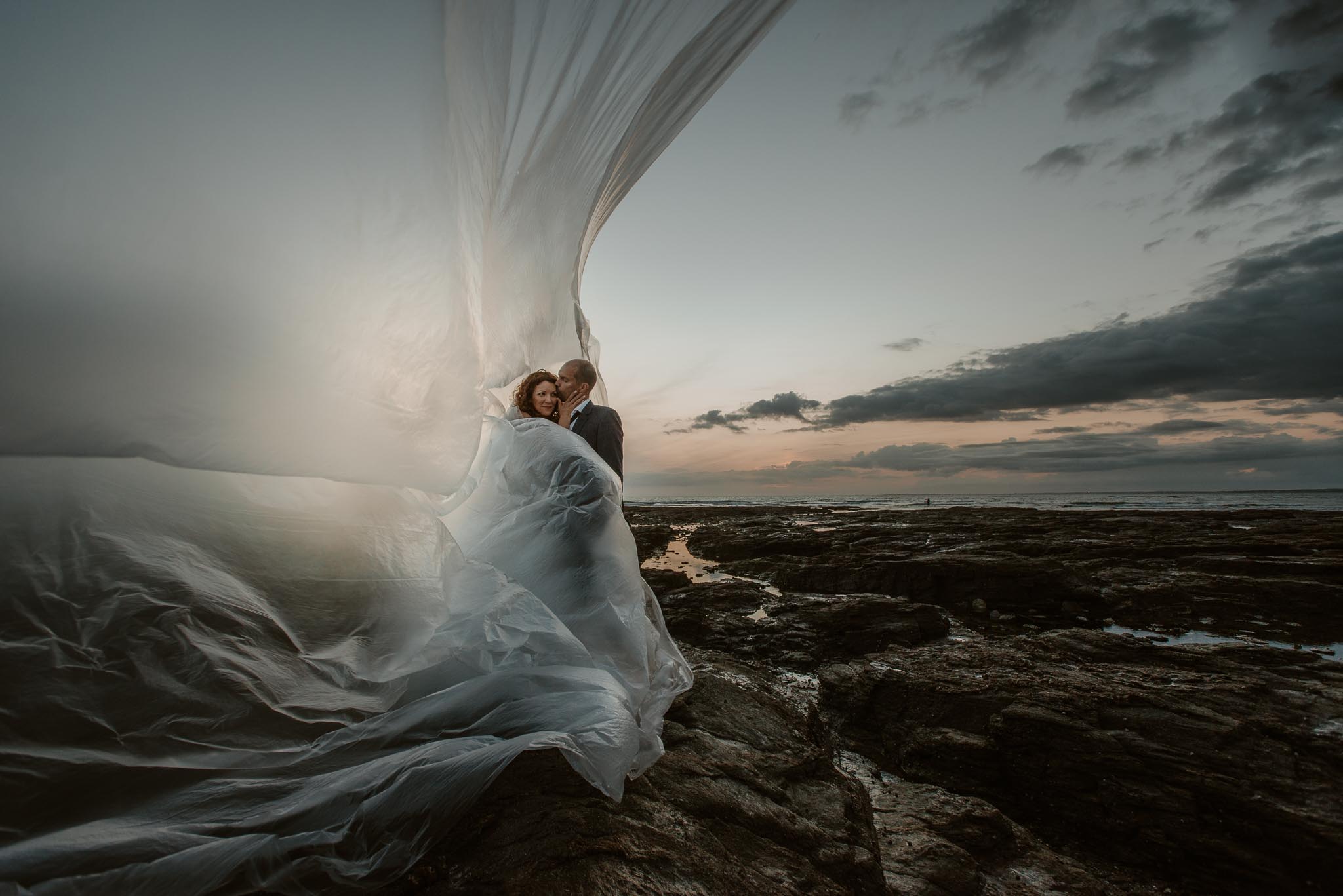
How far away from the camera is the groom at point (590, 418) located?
327cm

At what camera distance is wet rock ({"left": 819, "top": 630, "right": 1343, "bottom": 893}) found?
1.86 metres

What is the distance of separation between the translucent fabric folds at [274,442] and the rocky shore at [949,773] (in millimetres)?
141

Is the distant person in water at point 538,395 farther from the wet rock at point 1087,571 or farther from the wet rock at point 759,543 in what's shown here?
the wet rock at point 759,543

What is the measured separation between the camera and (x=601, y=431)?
3418 millimetres

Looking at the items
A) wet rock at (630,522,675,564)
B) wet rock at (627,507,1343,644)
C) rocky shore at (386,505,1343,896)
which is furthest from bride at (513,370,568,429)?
wet rock at (630,522,675,564)

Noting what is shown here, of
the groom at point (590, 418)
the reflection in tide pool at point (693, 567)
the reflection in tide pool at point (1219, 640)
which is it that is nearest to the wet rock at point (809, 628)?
the reflection in tide pool at point (693, 567)

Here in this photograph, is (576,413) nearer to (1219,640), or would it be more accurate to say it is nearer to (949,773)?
(949,773)

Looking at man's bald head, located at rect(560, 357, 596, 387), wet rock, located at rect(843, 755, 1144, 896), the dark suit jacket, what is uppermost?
man's bald head, located at rect(560, 357, 596, 387)

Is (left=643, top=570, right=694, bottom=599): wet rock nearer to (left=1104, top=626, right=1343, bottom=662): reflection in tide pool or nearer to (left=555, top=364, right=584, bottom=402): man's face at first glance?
(left=555, top=364, right=584, bottom=402): man's face

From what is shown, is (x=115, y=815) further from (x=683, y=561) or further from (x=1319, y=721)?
(x=683, y=561)

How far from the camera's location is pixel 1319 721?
226cm

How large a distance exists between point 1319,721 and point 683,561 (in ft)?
26.8

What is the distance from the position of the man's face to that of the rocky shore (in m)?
1.73

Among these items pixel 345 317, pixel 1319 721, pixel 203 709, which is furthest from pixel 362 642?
pixel 1319 721
